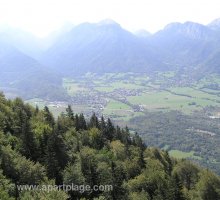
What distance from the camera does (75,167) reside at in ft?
235

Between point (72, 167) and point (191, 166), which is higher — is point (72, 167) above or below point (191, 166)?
above

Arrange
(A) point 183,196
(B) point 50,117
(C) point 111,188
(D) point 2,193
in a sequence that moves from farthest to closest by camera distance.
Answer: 1. (B) point 50,117
2. (A) point 183,196
3. (C) point 111,188
4. (D) point 2,193

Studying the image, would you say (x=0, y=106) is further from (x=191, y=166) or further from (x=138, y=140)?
(x=191, y=166)

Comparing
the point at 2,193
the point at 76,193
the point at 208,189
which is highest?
the point at 2,193

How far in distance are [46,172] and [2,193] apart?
74.8 feet

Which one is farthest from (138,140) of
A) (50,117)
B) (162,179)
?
(162,179)

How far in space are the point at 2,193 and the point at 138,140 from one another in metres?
76.6

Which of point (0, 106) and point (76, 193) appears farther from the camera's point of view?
point (0, 106)

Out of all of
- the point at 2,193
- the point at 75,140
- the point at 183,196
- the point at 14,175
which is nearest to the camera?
the point at 2,193

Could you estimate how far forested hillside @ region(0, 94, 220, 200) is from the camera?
63.0 metres

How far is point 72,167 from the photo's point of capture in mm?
71438

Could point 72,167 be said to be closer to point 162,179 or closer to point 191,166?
point 162,179

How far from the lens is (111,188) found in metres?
69.6

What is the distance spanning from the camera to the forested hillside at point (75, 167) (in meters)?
63.0
